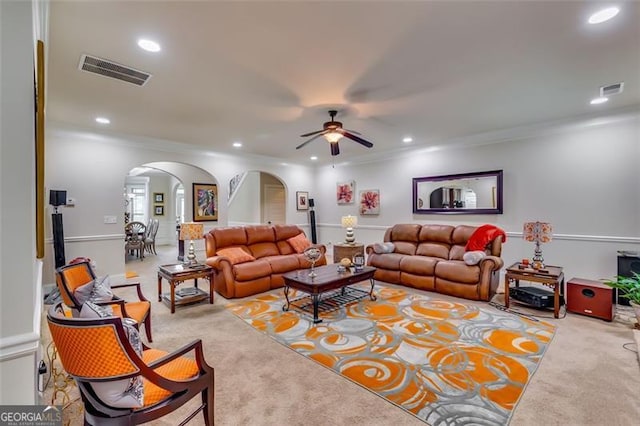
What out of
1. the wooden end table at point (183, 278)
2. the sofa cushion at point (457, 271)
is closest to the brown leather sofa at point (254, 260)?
the wooden end table at point (183, 278)

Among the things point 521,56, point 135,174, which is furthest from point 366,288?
point 135,174

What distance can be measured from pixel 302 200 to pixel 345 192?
4.32 feet

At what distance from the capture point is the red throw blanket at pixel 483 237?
4.54 meters

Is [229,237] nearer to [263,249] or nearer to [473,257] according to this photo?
[263,249]

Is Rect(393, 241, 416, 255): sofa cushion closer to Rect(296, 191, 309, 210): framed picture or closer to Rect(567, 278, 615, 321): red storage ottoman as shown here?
Rect(567, 278, 615, 321): red storage ottoman

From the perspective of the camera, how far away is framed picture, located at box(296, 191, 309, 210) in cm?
844

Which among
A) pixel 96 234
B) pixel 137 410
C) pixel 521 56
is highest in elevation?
pixel 521 56

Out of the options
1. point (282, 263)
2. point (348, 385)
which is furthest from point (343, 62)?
point (282, 263)

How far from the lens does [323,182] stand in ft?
28.7

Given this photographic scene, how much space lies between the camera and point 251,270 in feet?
14.7

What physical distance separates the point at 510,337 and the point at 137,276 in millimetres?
6321

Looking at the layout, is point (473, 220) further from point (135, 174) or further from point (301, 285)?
point (135, 174)

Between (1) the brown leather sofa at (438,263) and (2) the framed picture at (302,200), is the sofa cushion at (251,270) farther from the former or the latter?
(2) the framed picture at (302,200)

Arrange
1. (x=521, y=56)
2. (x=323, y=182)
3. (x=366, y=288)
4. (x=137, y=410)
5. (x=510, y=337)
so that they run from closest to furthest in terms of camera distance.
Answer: (x=137, y=410) < (x=521, y=56) < (x=510, y=337) < (x=366, y=288) < (x=323, y=182)
